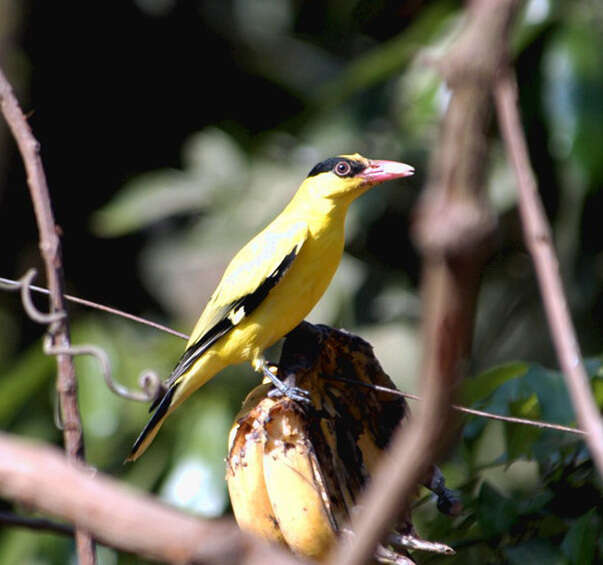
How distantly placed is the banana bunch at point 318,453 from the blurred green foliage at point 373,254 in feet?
1.16

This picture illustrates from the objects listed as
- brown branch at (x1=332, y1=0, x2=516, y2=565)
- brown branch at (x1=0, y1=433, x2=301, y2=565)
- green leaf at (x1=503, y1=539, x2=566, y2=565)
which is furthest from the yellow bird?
brown branch at (x1=332, y1=0, x2=516, y2=565)

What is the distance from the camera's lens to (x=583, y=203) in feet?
13.0

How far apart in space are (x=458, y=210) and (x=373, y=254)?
4.42 metres

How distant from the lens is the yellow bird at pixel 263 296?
2.79 metres

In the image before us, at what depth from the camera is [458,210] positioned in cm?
53

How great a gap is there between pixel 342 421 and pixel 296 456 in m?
0.23

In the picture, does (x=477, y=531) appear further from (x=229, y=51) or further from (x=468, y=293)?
(x=229, y=51)

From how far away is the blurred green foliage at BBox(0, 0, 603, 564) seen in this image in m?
2.58

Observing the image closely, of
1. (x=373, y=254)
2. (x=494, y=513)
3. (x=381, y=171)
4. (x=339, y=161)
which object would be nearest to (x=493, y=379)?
(x=494, y=513)

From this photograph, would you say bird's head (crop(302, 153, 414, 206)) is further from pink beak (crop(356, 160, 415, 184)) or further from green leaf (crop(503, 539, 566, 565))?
green leaf (crop(503, 539, 566, 565))

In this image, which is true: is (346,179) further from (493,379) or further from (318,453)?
(318,453)

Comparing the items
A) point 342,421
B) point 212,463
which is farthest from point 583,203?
point 342,421

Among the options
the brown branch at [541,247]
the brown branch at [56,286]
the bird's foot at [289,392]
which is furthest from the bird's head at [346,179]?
the brown branch at [541,247]

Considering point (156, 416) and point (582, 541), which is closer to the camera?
point (582, 541)
